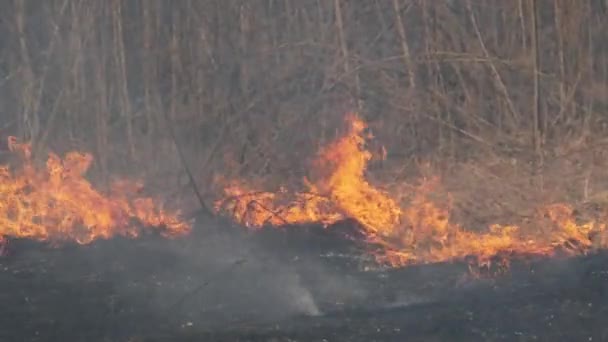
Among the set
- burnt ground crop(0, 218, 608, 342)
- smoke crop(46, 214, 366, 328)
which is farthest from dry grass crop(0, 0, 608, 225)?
burnt ground crop(0, 218, 608, 342)

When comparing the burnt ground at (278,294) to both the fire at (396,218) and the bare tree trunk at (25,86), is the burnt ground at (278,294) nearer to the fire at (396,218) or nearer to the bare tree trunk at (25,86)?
the fire at (396,218)

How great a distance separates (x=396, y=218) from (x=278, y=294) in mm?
2093

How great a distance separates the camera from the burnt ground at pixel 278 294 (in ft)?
20.3

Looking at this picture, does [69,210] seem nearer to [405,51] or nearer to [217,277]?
[217,277]

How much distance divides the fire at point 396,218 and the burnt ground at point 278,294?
10.0 inches

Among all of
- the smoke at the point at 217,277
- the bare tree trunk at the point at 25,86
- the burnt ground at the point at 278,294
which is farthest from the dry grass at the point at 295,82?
the burnt ground at the point at 278,294

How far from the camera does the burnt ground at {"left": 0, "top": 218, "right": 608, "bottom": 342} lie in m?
6.18

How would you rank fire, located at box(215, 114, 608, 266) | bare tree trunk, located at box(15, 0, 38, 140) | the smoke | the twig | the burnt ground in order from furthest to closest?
bare tree trunk, located at box(15, 0, 38, 140)
the twig
fire, located at box(215, 114, 608, 266)
the smoke
the burnt ground

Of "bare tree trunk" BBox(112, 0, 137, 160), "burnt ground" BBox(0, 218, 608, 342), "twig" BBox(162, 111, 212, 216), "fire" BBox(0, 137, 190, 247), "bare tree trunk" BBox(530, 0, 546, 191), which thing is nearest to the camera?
"burnt ground" BBox(0, 218, 608, 342)

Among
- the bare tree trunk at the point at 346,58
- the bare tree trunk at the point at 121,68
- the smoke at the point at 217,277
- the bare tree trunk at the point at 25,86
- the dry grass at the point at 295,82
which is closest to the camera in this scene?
the smoke at the point at 217,277

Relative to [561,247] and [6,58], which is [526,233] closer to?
[561,247]

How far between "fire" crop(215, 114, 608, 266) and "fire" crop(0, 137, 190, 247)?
0.86 metres

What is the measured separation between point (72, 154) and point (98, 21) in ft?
6.13

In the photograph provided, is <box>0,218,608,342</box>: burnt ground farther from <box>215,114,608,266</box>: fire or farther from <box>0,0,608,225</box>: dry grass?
<box>0,0,608,225</box>: dry grass
